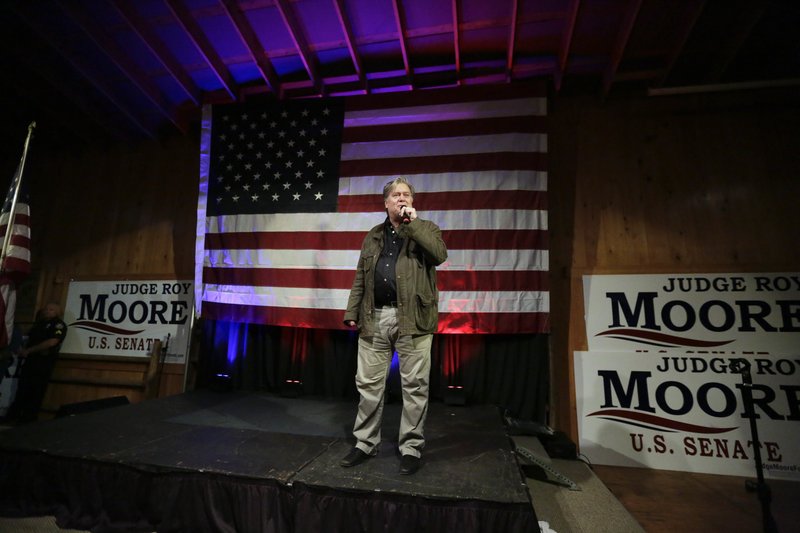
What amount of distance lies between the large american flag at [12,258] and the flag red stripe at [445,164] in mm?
2385

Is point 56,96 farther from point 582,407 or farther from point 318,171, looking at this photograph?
point 582,407

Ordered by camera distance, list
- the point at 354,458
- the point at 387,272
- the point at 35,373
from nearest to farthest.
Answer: the point at 354,458, the point at 387,272, the point at 35,373

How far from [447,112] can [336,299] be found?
6.74ft

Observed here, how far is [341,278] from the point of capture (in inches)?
134

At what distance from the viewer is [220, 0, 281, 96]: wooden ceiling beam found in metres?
3.08

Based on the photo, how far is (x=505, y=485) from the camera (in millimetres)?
1677

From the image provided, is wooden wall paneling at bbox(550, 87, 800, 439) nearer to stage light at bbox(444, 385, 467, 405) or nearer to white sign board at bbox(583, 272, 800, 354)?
white sign board at bbox(583, 272, 800, 354)

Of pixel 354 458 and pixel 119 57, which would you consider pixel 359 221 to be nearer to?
pixel 354 458

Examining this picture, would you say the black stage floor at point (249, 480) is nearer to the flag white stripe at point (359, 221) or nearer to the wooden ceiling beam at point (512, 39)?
the flag white stripe at point (359, 221)

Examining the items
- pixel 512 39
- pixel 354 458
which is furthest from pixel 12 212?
pixel 512 39

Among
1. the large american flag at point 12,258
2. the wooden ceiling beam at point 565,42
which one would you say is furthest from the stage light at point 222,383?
the wooden ceiling beam at point 565,42

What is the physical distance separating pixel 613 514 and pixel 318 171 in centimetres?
351

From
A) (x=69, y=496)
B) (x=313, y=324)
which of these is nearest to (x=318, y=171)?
(x=313, y=324)

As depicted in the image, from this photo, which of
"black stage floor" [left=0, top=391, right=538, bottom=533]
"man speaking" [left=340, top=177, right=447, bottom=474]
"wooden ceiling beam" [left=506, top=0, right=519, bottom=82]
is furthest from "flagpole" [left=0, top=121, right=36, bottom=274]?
"wooden ceiling beam" [left=506, top=0, right=519, bottom=82]
